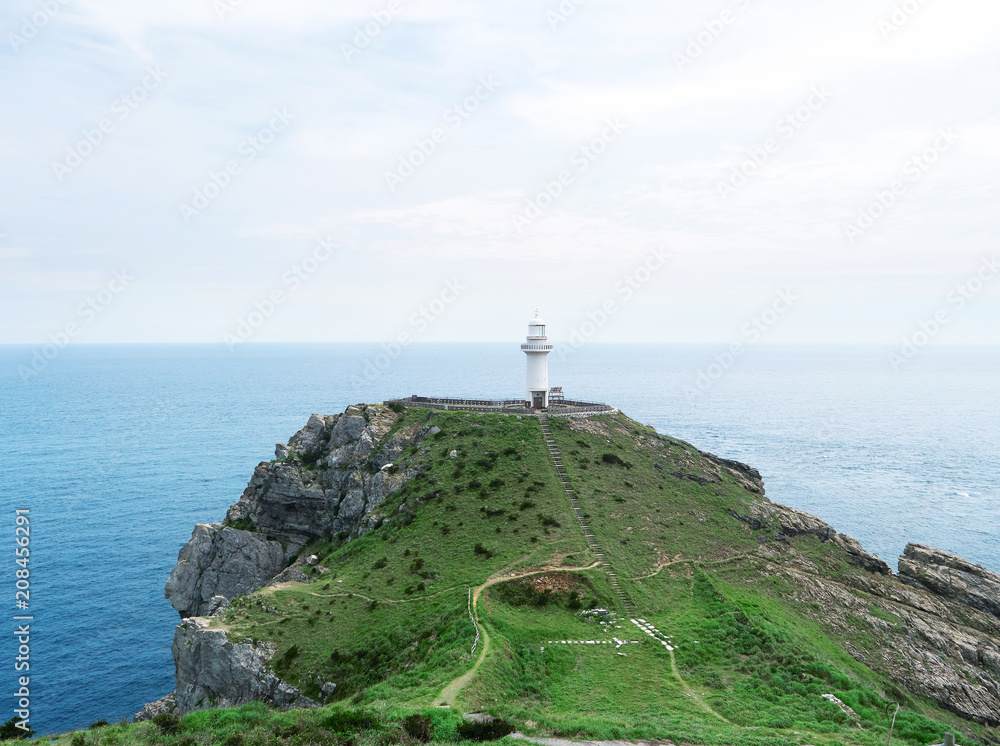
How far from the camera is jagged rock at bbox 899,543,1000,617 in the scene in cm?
5531

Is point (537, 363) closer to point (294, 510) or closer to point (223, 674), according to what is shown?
point (294, 510)

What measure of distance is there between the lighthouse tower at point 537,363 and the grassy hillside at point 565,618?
820cm

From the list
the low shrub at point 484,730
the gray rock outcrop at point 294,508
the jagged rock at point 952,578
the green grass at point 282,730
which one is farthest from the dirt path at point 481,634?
the jagged rock at point 952,578

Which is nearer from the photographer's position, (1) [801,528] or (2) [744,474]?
(1) [801,528]

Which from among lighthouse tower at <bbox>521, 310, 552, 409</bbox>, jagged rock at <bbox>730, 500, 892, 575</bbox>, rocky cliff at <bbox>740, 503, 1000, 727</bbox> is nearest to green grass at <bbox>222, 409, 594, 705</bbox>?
lighthouse tower at <bbox>521, 310, 552, 409</bbox>

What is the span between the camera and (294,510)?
71.1 metres

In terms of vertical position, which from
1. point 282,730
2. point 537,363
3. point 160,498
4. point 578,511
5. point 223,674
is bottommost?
point 160,498

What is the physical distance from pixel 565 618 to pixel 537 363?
39.5 meters

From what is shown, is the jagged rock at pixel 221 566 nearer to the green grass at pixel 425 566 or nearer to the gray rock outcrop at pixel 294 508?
the gray rock outcrop at pixel 294 508

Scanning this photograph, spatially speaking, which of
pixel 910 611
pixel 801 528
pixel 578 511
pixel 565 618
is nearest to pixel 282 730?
pixel 565 618

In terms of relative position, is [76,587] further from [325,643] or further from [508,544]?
[508,544]

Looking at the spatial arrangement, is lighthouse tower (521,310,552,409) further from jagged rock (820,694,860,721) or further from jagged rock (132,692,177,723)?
jagged rock (132,692,177,723)

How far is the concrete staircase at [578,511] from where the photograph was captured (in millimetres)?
47228

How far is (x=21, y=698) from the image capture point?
50031mm
